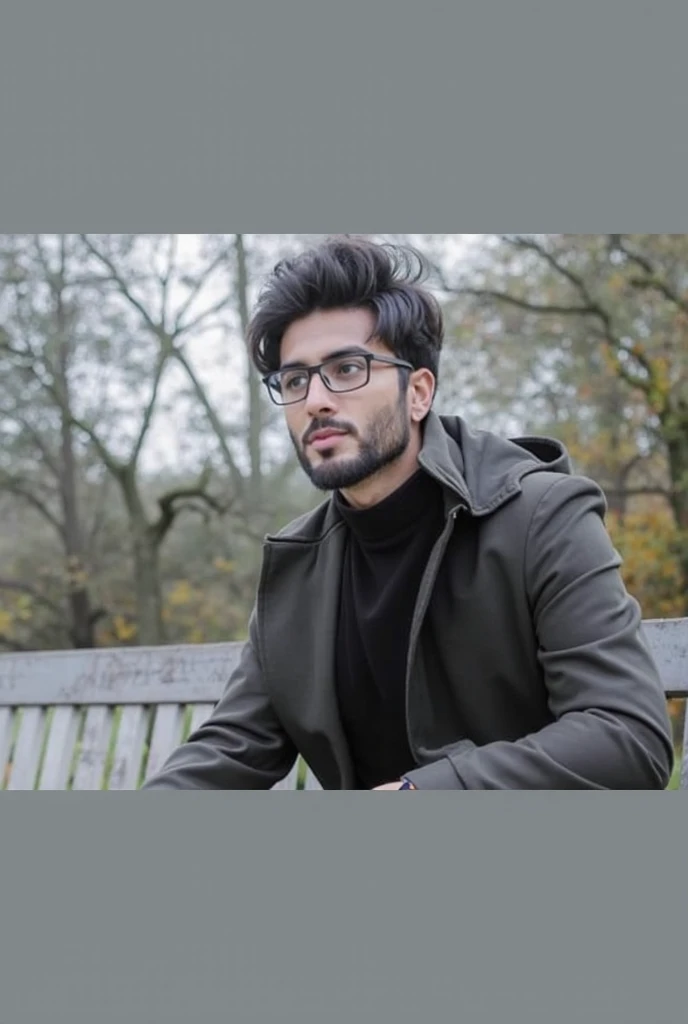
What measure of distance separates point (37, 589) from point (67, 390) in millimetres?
1998

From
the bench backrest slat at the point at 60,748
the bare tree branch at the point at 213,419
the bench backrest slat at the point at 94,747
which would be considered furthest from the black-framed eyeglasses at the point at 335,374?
the bare tree branch at the point at 213,419

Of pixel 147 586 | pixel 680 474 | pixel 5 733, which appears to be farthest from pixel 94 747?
pixel 147 586

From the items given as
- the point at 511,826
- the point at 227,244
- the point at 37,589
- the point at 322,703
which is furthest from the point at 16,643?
the point at 511,826

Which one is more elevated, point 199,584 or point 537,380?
point 537,380

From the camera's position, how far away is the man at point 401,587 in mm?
2264

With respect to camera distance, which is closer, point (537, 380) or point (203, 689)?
point (203, 689)

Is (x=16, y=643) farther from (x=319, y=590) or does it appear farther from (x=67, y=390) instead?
(x=319, y=590)

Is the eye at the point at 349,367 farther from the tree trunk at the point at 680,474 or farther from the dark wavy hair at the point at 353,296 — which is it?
the tree trunk at the point at 680,474

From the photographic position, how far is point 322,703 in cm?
267

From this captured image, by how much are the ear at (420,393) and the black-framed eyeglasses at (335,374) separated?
9 centimetres

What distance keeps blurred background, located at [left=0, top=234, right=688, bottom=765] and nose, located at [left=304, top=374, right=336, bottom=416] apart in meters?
7.41

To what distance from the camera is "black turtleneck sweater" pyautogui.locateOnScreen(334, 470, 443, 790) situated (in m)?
2.62

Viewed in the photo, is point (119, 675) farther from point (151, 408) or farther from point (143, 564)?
point (151, 408)

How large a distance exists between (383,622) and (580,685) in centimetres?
54
